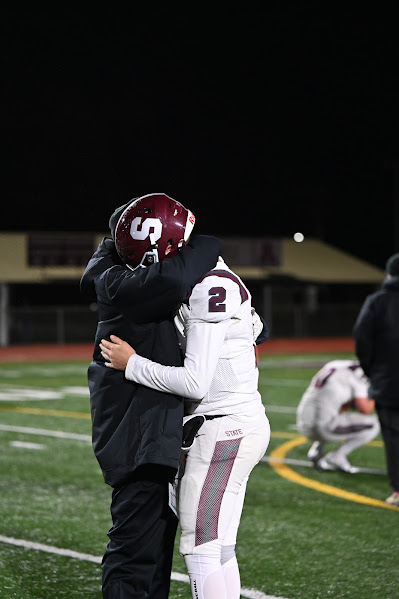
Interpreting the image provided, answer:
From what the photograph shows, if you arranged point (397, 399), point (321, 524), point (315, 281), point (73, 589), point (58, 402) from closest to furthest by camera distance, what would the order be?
point (73, 589) → point (321, 524) → point (397, 399) → point (58, 402) → point (315, 281)

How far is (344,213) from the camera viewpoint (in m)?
66.9

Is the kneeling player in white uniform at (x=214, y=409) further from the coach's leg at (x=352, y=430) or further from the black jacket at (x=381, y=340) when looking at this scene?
the coach's leg at (x=352, y=430)

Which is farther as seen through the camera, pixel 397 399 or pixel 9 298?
pixel 9 298

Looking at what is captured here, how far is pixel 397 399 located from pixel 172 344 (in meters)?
3.84

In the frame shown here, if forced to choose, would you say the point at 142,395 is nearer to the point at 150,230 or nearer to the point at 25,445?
the point at 150,230

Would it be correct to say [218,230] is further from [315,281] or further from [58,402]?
[58,402]

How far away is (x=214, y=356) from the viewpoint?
3.49m

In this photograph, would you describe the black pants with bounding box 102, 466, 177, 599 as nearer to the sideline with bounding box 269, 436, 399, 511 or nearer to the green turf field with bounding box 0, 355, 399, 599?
the green turf field with bounding box 0, 355, 399, 599

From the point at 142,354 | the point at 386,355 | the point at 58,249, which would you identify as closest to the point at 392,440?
the point at 386,355

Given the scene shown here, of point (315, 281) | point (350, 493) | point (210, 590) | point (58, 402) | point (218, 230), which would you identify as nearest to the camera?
point (210, 590)

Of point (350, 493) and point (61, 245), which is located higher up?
point (61, 245)

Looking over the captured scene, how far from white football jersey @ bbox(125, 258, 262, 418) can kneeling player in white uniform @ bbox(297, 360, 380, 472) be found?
17.1 feet

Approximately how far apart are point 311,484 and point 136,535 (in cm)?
472

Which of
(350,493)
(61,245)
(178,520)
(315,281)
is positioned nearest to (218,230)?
Result: (315,281)
